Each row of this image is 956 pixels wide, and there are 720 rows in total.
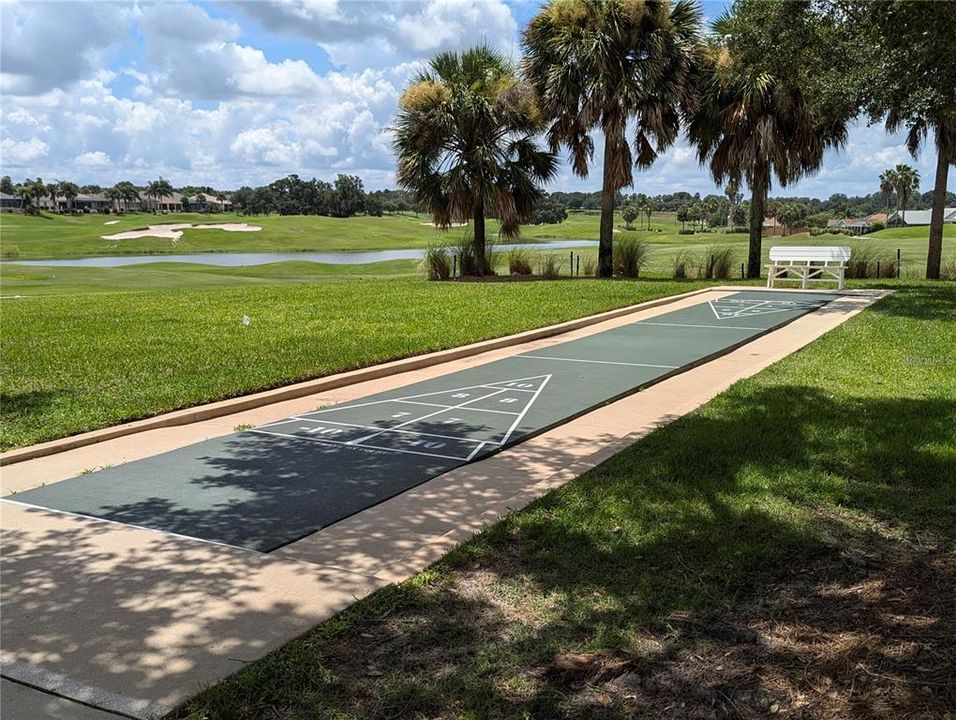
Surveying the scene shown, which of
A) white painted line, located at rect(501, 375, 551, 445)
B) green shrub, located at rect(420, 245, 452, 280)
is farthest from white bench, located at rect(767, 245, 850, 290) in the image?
white painted line, located at rect(501, 375, 551, 445)

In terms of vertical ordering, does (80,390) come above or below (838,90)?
below

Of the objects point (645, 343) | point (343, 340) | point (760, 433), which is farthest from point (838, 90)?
point (760, 433)

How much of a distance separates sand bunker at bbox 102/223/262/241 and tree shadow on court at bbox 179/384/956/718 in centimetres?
7295

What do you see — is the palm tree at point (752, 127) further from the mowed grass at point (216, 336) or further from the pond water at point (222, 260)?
the pond water at point (222, 260)

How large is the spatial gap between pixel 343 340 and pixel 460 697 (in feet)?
29.8

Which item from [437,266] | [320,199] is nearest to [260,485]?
[437,266]

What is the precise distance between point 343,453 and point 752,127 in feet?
67.6

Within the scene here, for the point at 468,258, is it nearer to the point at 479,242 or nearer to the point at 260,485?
the point at 479,242

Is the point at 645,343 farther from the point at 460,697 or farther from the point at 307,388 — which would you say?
the point at 460,697

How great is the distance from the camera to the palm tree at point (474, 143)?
950 inches

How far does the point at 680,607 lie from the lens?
3770 mm

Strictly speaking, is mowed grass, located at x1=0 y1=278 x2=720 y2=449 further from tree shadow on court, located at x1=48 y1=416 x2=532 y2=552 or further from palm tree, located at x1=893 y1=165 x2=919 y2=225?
palm tree, located at x1=893 y1=165 x2=919 y2=225

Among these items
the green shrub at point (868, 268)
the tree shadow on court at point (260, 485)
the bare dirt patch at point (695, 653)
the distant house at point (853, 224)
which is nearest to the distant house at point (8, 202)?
the distant house at point (853, 224)

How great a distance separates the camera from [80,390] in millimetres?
8516
